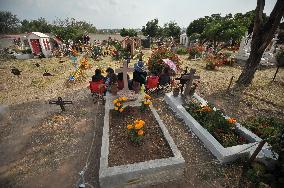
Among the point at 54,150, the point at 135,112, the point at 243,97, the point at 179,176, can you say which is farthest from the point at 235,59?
the point at 54,150

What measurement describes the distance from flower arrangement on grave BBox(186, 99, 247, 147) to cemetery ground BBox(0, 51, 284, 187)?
0.63m

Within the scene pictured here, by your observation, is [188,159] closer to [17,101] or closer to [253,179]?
[253,179]

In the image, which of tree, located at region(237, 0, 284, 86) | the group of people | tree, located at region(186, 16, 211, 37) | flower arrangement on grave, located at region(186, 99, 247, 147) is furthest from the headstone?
tree, located at region(186, 16, 211, 37)

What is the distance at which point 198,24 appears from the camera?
3612cm

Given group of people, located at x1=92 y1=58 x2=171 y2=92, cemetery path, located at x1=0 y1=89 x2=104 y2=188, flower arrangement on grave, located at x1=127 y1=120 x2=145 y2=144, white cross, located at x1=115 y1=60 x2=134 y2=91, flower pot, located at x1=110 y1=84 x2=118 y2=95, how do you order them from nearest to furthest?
cemetery path, located at x1=0 y1=89 x2=104 y2=188, flower arrangement on grave, located at x1=127 y1=120 x2=145 y2=144, white cross, located at x1=115 y1=60 x2=134 y2=91, flower pot, located at x1=110 y1=84 x2=118 y2=95, group of people, located at x1=92 y1=58 x2=171 y2=92

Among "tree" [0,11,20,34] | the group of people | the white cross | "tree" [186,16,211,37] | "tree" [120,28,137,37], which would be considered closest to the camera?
the white cross

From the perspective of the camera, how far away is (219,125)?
645 centimetres

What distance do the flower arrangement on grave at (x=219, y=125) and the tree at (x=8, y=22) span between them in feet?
204

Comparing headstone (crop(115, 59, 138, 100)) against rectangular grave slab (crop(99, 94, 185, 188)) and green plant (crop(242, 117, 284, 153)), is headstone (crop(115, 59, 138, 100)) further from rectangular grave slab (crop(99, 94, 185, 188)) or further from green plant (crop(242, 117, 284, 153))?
green plant (crop(242, 117, 284, 153))

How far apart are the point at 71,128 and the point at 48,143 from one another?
1.01 metres

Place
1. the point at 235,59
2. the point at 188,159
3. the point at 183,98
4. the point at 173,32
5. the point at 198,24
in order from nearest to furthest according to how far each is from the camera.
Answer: the point at 188,159
the point at 183,98
the point at 235,59
the point at 198,24
the point at 173,32

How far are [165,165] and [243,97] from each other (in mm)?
7040

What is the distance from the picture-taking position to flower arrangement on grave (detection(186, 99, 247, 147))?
19.6 ft

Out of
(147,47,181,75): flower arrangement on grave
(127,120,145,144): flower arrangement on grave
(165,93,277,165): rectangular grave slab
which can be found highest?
(147,47,181,75): flower arrangement on grave
